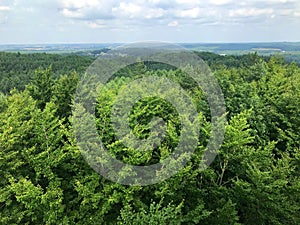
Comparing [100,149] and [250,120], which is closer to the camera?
[100,149]

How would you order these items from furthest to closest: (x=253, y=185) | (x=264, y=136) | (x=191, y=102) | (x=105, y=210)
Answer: (x=264, y=136)
(x=191, y=102)
(x=253, y=185)
(x=105, y=210)

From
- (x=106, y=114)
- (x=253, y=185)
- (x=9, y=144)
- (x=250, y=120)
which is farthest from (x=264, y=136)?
(x=9, y=144)

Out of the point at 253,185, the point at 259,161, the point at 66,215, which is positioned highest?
the point at 259,161

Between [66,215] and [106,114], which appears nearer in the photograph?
[66,215]

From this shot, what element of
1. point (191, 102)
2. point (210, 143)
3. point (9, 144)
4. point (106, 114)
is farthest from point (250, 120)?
point (9, 144)

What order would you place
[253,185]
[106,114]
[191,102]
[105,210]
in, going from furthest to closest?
1. [191,102]
2. [106,114]
3. [253,185]
4. [105,210]

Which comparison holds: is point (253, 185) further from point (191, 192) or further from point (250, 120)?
point (250, 120)

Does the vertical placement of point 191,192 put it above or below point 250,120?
below

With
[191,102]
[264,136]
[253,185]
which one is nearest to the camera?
[253,185]

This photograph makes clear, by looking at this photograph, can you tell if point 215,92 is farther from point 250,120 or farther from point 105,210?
point 105,210
